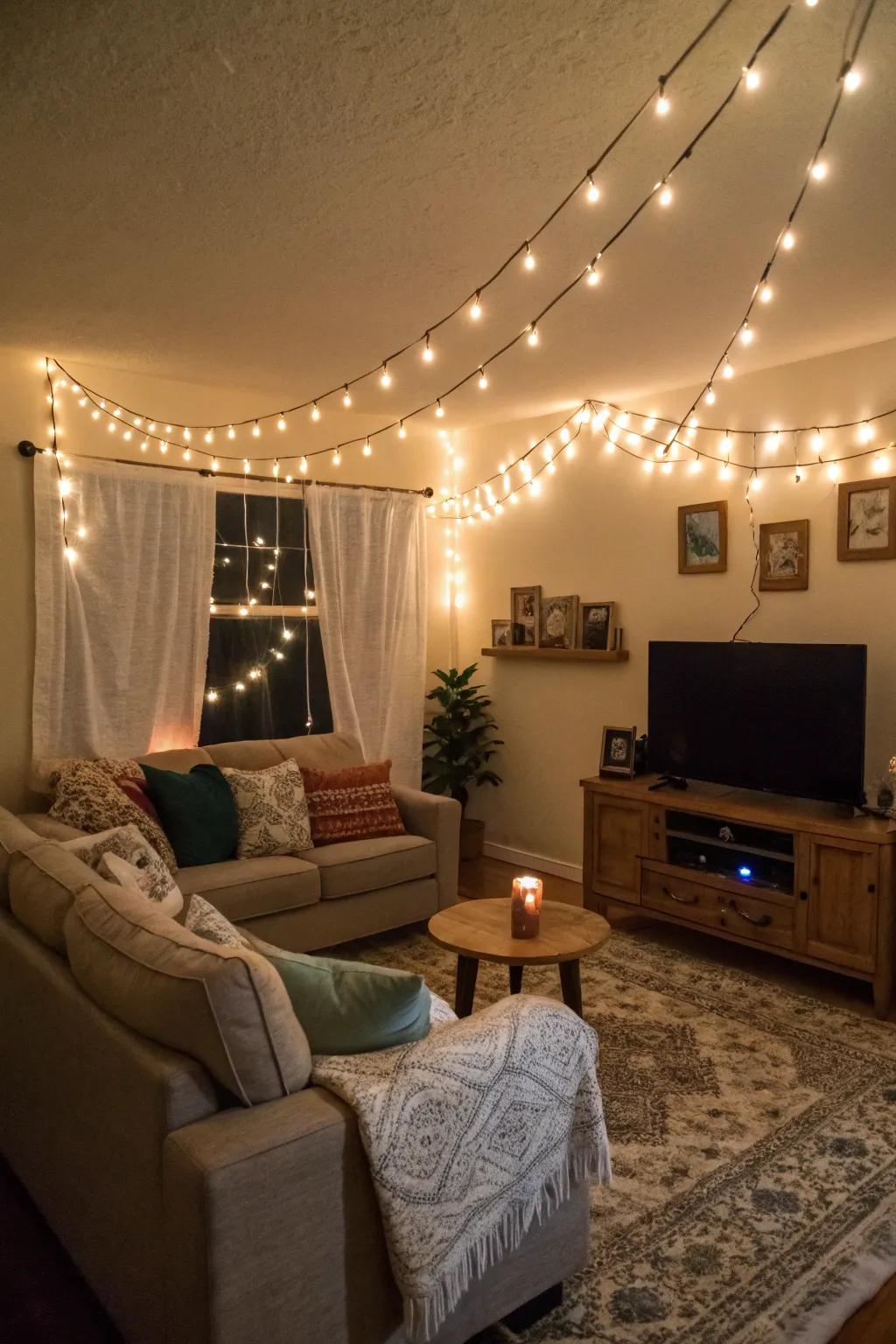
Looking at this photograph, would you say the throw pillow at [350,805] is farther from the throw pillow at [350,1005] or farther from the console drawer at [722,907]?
the throw pillow at [350,1005]

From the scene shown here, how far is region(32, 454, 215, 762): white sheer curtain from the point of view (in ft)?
13.5

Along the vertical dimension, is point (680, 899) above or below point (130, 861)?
below

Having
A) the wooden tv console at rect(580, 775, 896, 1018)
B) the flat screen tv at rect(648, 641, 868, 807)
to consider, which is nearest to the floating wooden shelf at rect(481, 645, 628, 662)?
the flat screen tv at rect(648, 641, 868, 807)

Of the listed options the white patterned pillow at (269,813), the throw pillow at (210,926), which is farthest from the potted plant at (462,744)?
the throw pillow at (210,926)

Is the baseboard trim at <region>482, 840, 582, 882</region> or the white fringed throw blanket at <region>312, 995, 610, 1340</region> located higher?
the white fringed throw blanket at <region>312, 995, 610, 1340</region>

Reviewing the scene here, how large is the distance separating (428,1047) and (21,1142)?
1.17m

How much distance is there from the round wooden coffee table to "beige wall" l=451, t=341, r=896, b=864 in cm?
164

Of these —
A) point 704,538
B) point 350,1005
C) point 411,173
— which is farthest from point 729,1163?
point 704,538

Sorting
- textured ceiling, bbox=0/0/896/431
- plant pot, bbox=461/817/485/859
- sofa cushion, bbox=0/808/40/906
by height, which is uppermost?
textured ceiling, bbox=0/0/896/431

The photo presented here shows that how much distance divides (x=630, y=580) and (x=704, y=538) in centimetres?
50

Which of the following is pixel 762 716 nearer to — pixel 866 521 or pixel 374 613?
pixel 866 521

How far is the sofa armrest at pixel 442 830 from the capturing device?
14.0 feet

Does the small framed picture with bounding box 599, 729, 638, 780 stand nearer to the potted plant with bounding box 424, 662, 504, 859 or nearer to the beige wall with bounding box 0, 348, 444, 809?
the potted plant with bounding box 424, 662, 504, 859

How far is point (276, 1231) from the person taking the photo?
148cm
